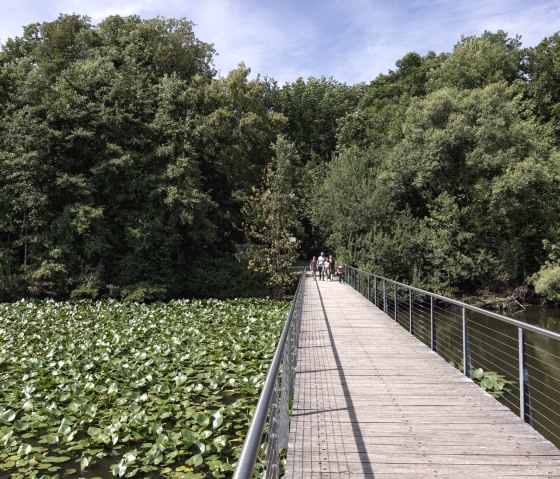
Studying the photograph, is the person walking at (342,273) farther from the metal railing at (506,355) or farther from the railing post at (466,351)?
the railing post at (466,351)

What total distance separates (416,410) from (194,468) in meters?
2.45

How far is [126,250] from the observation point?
24594 mm

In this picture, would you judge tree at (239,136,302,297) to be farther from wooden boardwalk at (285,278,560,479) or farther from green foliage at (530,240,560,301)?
wooden boardwalk at (285,278,560,479)

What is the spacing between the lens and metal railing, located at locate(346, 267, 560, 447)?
4.74m

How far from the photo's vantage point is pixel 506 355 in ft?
50.6

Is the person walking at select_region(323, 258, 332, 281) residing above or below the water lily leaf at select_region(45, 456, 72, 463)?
above

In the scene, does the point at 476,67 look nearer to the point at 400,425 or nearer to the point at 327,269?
the point at 327,269

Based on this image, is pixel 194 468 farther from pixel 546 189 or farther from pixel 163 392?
pixel 546 189

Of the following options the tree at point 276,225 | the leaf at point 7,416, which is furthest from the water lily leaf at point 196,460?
the tree at point 276,225

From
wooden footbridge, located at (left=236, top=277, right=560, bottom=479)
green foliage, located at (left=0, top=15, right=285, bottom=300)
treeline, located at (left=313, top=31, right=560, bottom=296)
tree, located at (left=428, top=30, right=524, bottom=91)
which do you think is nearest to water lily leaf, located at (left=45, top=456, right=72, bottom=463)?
wooden footbridge, located at (left=236, top=277, right=560, bottom=479)

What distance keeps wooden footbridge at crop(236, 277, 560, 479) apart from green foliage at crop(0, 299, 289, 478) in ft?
3.79

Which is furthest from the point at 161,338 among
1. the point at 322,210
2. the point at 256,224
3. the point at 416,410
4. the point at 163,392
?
the point at 322,210

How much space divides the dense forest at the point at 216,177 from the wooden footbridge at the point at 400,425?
17.9 metres

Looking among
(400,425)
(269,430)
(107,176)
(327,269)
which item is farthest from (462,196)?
(269,430)
